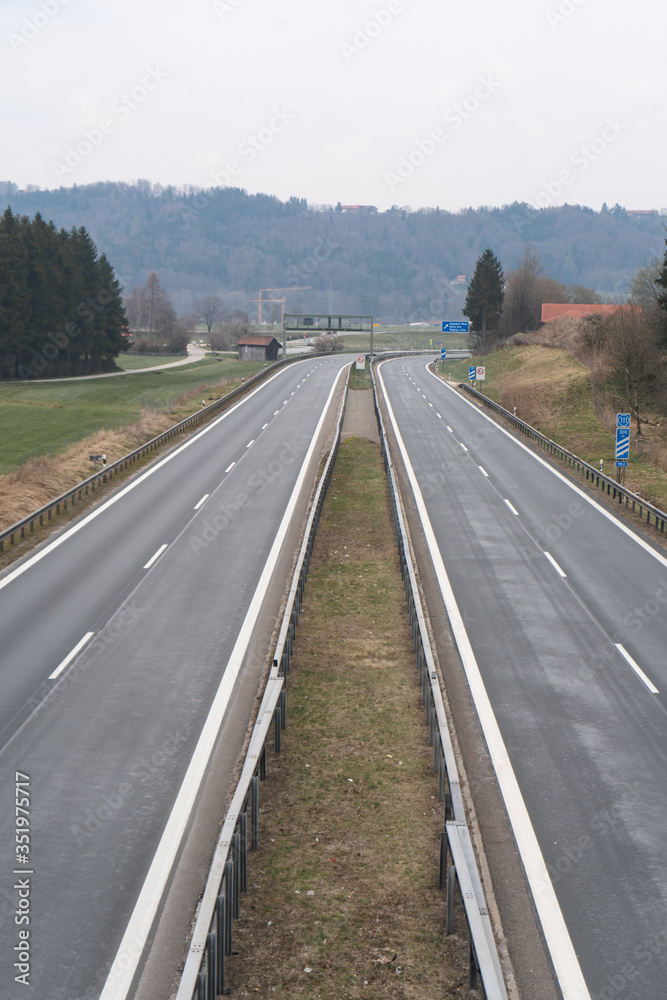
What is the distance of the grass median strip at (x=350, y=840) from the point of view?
8047 mm

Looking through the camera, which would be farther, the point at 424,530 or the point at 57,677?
the point at 424,530

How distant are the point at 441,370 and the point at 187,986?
85670 mm

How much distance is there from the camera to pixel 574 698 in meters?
14.5

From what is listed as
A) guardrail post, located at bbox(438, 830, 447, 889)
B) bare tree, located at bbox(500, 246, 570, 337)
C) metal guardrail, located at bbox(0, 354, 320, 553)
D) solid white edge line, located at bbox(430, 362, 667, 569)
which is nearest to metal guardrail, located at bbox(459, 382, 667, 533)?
solid white edge line, located at bbox(430, 362, 667, 569)

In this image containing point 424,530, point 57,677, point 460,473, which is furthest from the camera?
point 460,473

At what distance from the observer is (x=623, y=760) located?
12422 millimetres

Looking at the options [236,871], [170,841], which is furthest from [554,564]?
[236,871]

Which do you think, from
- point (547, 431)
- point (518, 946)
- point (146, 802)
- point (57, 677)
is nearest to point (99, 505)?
point (57, 677)

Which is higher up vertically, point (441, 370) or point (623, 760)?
point (441, 370)

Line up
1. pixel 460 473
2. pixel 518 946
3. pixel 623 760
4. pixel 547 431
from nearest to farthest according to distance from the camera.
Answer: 1. pixel 518 946
2. pixel 623 760
3. pixel 460 473
4. pixel 547 431

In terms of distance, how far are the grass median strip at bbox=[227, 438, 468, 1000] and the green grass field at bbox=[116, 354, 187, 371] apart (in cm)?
9455

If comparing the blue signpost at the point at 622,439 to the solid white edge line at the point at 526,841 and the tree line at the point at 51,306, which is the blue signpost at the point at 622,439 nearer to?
the solid white edge line at the point at 526,841

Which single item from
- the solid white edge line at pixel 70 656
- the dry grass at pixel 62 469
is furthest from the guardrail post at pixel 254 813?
the dry grass at pixel 62 469

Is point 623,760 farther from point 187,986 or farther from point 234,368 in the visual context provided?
point 234,368
